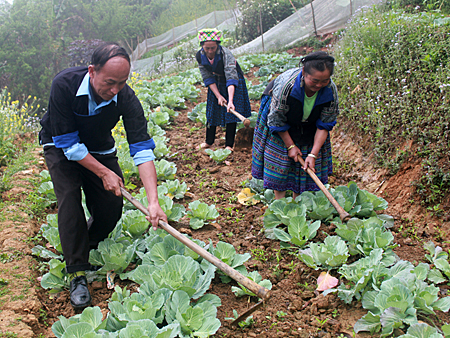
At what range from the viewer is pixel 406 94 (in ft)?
11.3

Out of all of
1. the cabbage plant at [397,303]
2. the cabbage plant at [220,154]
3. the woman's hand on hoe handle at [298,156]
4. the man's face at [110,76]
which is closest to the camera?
the cabbage plant at [397,303]

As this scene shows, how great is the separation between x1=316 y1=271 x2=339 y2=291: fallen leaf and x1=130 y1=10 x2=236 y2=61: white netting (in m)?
18.0

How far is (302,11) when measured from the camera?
10.5 meters

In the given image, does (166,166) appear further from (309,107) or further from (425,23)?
(425,23)

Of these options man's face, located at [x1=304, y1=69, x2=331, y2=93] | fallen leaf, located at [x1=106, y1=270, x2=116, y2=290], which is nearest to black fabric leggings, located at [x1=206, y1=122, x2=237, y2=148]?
man's face, located at [x1=304, y1=69, x2=331, y2=93]

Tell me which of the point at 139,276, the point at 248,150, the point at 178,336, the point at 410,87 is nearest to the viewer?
the point at 178,336

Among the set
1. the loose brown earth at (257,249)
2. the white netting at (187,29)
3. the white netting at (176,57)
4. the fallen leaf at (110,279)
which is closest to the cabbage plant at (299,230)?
the loose brown earth at (257,249)

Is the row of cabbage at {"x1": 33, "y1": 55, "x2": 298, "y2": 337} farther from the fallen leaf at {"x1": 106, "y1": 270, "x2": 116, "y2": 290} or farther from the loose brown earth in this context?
the loose brown earth

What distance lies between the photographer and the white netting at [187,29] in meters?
19.9

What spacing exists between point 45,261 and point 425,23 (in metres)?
4.57

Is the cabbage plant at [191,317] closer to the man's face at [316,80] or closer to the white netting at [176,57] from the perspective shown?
the man's face at [316,80]

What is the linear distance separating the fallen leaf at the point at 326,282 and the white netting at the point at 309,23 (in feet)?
26.3

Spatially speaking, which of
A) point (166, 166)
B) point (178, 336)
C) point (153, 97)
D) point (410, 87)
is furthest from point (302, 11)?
point (178, 336)

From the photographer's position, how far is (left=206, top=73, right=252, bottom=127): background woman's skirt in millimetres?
4418
